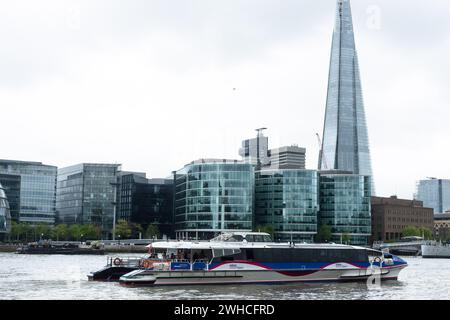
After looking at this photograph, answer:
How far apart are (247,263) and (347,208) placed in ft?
454

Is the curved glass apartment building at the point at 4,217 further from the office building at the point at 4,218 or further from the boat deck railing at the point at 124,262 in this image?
the boat deck railing at the point at 124,262

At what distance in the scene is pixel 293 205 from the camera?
178250mm

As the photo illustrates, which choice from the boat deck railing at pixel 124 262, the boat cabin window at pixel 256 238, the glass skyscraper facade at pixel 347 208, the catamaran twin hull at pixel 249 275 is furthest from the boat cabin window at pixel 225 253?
the glass skyscraper facade at pixel 347 208

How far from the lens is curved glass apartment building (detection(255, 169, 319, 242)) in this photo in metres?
178

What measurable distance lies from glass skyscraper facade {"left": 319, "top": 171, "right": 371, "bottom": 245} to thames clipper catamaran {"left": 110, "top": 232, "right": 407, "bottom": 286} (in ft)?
423

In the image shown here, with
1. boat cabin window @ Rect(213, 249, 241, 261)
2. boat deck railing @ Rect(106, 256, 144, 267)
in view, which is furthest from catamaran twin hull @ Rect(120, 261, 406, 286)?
boat deck railing @ Rect(106, 256, 144, 267)

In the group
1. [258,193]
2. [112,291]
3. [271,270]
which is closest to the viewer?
[112,291]

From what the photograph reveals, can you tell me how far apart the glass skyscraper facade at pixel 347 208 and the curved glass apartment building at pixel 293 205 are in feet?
25.3

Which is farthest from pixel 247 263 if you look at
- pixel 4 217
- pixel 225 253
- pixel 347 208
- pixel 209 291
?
pixel 4 217
